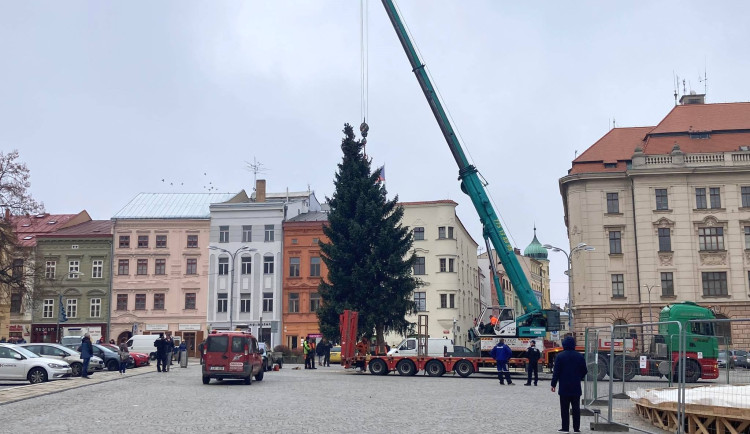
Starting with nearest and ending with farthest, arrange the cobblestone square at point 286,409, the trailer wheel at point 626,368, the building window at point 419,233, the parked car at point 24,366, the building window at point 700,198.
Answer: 1. the cobblestone square at point 286,409
2. the trailer wheel at point 626,368
3. the parked car at point 24,366
4. the building window at point 700,198
5. the building window at point 419,233

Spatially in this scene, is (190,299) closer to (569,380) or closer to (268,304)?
(268,304)

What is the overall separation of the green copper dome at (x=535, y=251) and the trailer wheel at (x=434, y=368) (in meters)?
114

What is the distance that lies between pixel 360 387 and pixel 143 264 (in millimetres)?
47556

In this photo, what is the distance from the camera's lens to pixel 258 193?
77500 millimetres

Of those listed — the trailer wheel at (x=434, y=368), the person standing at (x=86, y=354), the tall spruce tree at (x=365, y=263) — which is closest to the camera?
the person standing at (x=86, y=354)

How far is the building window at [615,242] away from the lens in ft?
193

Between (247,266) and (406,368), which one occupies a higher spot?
(247,266)

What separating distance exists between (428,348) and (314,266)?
31.2 metres

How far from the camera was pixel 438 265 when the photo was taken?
7094 cm

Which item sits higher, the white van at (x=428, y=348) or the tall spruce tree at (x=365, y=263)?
the tall spruce tree at (x=365, y=263)

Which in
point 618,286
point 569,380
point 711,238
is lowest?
point 569,380

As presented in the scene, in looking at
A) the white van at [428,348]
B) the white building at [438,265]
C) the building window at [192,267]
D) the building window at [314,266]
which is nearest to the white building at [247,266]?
the building window at [192,267]

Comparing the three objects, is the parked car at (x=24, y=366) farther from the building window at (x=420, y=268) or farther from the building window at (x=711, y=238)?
the building window at (x=711, y=238)

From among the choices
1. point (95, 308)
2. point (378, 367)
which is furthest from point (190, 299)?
point (378, 367)
